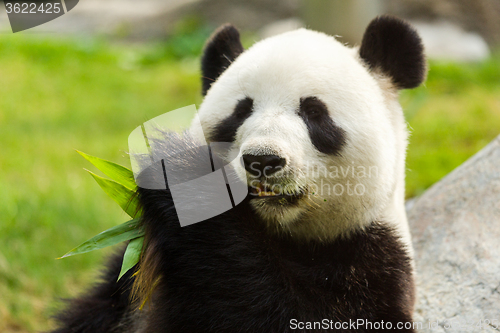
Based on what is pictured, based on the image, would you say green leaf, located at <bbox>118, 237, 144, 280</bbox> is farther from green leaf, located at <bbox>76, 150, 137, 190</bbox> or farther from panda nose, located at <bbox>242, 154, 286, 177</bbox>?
panda nose, located at <bbox>242, 154, 286, 177</bbox>

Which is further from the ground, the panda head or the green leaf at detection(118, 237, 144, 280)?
the panda head

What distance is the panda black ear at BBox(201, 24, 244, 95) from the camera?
9.53 ft

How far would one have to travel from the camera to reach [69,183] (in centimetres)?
541

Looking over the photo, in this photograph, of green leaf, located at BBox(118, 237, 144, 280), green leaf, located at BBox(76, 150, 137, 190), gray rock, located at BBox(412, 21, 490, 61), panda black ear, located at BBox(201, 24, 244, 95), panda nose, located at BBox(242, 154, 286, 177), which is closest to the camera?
panda nose, located at BBox(242, 154, 286, 177)

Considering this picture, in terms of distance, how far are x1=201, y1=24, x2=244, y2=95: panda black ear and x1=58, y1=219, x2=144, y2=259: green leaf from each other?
106 centimetres

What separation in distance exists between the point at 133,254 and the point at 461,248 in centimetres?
203

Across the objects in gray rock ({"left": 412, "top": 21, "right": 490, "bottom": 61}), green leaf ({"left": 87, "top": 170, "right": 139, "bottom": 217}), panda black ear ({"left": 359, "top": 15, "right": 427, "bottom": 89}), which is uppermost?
panda black ear ({"left": 359, "top": 15, "right": 427, "bottom": 89})

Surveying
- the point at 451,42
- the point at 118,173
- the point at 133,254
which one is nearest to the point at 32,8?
the point at 118,173

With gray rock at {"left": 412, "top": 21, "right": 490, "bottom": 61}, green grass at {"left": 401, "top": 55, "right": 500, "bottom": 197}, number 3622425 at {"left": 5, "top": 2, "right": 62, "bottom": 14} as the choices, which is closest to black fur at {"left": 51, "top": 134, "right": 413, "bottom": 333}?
green grass at {"left": 401, "top": 55, "right": 500, "bottom": 197}

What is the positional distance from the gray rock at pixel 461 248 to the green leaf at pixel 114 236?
5.35 feet

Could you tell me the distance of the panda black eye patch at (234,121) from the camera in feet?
7.82

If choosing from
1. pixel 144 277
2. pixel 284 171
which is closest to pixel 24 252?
pixel 144 277

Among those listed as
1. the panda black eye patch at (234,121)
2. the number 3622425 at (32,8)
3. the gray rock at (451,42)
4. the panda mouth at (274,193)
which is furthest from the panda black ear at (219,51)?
the gray rock at (451,42)

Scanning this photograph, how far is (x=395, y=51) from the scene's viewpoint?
8.80 feet
